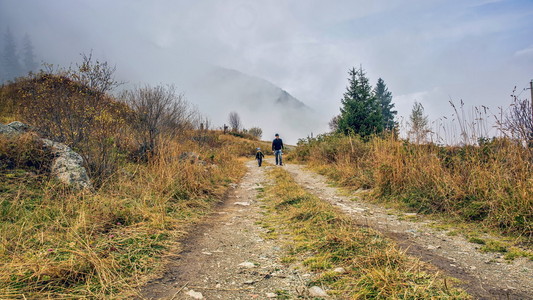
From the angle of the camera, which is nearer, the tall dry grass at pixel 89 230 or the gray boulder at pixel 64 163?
the tall dry grass at pixel 89 230

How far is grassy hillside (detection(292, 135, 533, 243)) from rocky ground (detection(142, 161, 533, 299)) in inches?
29.7

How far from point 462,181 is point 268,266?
4.07 m

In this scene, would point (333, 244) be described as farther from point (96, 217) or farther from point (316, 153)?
point (316, 153)

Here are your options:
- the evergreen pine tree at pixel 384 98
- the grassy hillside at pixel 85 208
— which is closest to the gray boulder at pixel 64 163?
the grassy hillside at pixel 85 208

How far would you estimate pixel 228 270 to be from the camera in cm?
236

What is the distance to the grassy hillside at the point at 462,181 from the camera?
3451 mm

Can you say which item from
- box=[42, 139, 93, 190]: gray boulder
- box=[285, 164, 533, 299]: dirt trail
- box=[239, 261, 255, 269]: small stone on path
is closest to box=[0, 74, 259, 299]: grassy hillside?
box=[42, 139, 93, 190]: gray boulder

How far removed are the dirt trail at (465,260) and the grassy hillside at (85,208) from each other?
2.67 m

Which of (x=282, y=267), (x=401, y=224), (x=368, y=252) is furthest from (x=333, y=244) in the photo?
(x=401, y=224)

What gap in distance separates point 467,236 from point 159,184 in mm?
5153

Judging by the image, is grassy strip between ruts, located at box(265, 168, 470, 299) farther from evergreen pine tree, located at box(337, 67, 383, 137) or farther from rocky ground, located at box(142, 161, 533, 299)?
evergreen pine tree, located at box(337, 67, 383, 137)

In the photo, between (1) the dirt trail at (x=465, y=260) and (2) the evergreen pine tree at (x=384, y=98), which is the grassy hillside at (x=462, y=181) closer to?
(1) the dirt trail at (x=465, y=260)

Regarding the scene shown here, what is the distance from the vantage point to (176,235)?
10.9ft

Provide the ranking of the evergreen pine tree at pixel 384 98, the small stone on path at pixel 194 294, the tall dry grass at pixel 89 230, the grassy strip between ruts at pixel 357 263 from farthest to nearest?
1. the evergreen pine tree at pixel 384 98
2. the tall dry grass at pixel 89 230
3. the small stone on path at pixel 194 294
4. the grassy strip between ruts at pixel 357 263
